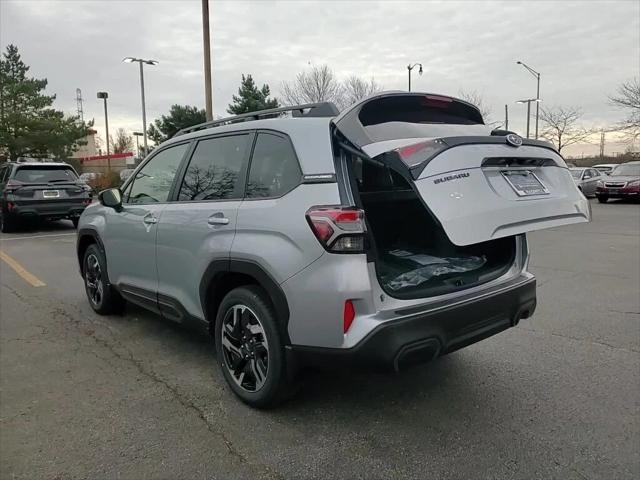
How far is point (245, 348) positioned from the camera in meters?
3.19

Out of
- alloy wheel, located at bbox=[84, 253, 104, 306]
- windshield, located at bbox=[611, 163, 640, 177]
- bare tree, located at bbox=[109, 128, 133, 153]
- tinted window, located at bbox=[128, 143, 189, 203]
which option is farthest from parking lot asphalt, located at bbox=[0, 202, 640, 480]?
bare tree, located at bbox=[109, 128, 133, 153]

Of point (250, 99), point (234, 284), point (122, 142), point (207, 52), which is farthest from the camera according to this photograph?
point (122, 142)

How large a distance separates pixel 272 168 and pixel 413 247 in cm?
119

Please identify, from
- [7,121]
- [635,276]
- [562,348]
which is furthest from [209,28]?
[7,121]

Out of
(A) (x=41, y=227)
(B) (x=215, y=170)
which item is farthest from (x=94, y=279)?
(A) (x=41, y=227)

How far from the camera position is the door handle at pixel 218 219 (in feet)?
10.6

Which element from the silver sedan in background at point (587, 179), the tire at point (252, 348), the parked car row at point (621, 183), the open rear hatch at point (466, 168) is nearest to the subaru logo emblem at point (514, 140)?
the open rear hatch at point (466, 168)

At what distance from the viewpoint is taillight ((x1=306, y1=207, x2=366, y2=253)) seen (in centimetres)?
260

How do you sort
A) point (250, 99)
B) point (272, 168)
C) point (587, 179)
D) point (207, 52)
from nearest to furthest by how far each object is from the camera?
point (272, 168), point (207, 52), point (587, 179), point (250, 99)

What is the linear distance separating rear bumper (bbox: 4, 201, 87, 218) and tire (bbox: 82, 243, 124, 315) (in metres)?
7.99

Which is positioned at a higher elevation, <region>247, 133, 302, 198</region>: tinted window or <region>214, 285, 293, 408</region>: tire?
<region>247, 133, 302, 198</region>: tinted window

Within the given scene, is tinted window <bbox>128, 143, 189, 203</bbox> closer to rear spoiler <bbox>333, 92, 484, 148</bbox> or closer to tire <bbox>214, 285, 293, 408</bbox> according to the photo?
tire <bbox>214, 285, 293, 408</bbox>

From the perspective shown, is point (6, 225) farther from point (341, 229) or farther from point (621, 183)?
point (621, 183)

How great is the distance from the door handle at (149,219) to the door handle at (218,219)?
0.84 metres
